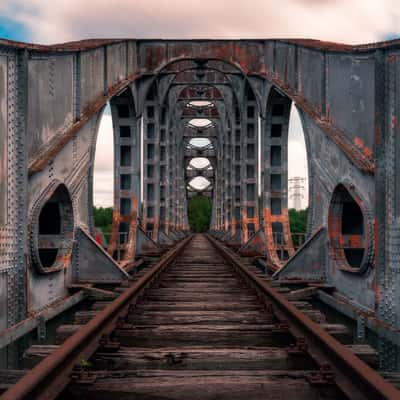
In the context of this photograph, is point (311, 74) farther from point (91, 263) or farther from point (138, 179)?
point (138, 179)

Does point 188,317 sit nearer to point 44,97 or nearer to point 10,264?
point 10,264

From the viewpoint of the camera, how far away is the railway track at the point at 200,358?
2830 mm

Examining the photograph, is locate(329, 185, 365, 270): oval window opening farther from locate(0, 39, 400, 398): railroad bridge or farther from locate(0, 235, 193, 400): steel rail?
locate(0, 235, 193, 400): steel rail

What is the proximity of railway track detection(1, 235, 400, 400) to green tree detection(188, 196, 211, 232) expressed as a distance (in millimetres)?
95925

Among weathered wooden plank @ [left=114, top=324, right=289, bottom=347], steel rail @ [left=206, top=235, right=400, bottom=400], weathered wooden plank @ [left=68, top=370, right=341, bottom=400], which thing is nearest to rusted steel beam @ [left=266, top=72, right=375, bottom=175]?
steel rail @ [left=206, top=235, right=400, bottom=400]

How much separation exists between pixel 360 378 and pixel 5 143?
4931mm

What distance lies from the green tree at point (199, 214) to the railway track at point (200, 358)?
95925 mm

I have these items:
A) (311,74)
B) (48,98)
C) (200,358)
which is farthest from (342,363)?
Answer: (311,74)

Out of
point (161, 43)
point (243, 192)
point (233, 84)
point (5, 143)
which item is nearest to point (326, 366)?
point (5, 143)

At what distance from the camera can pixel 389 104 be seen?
18.8 feet

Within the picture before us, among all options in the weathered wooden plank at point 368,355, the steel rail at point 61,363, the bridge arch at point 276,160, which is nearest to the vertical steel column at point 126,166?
the bridge arch at point 276,160

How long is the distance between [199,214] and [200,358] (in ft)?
328

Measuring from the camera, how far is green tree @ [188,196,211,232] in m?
102

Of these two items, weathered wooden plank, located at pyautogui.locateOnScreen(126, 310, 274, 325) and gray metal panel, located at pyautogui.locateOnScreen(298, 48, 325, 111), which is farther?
gray metal panel, located at pyautogui.locateOnScreen(298, 48, 325, 111)
